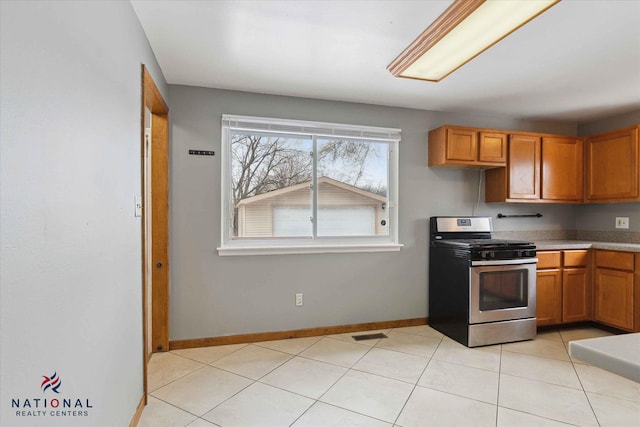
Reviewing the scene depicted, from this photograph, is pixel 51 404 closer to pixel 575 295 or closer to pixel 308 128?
pixel 308 128

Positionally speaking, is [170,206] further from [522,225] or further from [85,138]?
[522,225]

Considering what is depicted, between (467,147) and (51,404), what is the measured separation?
3633mm

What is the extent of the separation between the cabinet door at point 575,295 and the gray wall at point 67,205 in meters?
4.02

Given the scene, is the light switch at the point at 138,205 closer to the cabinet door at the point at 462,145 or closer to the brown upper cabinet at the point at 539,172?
the cabinet door at the point at 462,145

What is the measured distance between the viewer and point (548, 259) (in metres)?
3.42

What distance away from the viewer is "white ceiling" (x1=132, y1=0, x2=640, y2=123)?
1870 mm

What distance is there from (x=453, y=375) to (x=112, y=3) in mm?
3084

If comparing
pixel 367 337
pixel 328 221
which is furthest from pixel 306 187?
pixel 367 337

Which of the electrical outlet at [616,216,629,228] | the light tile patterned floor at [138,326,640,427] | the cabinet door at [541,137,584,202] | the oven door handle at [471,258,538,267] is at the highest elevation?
the cabinet door at [541,137,584,202]

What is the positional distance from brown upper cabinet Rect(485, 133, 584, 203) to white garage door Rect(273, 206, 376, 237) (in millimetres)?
1480

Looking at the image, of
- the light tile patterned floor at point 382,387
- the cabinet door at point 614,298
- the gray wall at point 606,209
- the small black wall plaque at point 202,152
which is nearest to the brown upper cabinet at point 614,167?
the gray wall at point 606,209

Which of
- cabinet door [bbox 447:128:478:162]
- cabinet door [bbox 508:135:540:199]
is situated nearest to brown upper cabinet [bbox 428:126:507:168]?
cabinet door [bbox 447:128:478:162]

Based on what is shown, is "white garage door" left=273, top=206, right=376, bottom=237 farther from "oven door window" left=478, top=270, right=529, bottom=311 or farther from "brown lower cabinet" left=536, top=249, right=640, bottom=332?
"brown lower cabinet" left=536, top=249, right=640, bottom=332

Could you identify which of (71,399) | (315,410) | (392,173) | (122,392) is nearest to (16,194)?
(71,399)
